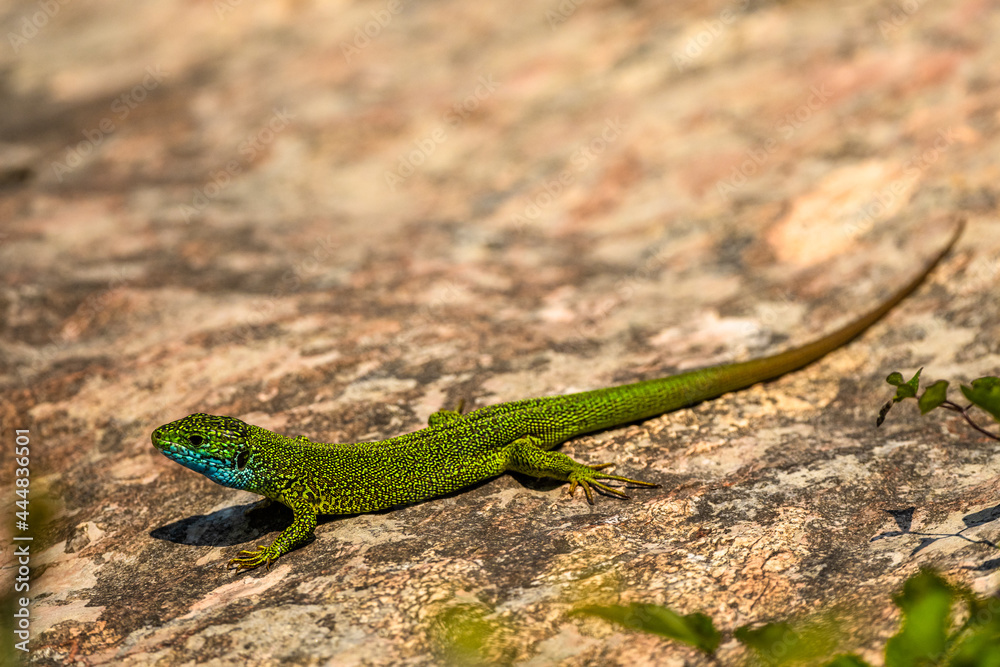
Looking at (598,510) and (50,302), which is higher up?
(50,302)

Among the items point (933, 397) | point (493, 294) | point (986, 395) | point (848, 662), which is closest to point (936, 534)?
point (933, 397)

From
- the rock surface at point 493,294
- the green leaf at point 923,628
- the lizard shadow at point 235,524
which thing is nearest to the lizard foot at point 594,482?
the rock surface at point 493,294

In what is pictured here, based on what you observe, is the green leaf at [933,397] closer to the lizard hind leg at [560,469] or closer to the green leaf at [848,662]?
the green leaf at [848,662]

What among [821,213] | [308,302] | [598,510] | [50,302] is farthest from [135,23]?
[598,510]

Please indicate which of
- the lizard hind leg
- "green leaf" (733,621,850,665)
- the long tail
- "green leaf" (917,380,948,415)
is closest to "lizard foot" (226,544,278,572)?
the lizard hind leg

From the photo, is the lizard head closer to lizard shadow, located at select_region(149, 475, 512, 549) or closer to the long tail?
lizard shadow, located at select_region(149, 475, 512, 549)

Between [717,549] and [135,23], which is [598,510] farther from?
[135,23]

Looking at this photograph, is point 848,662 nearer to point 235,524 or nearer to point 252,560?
point 252,560
